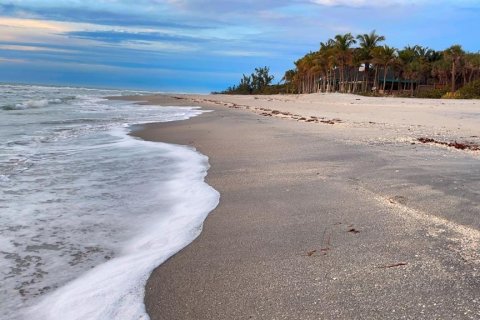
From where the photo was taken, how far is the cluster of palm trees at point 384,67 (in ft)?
181

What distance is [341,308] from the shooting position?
8.86 ft

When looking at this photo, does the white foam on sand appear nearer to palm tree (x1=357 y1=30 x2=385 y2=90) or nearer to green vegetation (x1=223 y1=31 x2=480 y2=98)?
green vegetation (x1=223 y1=31 x2=480 y2=98)

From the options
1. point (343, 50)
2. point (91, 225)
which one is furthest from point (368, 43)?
point (91, 225)

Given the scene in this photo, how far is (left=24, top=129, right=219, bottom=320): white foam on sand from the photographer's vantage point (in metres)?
2.92

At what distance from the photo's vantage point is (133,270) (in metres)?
3.57

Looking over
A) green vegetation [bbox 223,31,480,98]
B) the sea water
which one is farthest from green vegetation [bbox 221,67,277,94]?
the sea water

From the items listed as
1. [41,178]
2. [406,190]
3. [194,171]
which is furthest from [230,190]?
[41,178]

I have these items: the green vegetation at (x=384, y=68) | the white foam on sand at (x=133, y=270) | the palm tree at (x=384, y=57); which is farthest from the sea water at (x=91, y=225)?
the palm tree at (x=384, y=57)

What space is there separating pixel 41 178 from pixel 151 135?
22.6ft

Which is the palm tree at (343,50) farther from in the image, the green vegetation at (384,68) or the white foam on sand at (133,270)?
the white foam on sand at (133,270)

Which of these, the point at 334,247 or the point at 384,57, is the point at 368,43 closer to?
the point at 384,57

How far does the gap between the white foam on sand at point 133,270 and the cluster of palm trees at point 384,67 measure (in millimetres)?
50771

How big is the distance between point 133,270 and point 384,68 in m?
64.4

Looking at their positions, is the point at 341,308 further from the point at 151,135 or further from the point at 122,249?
the point at 151,135
